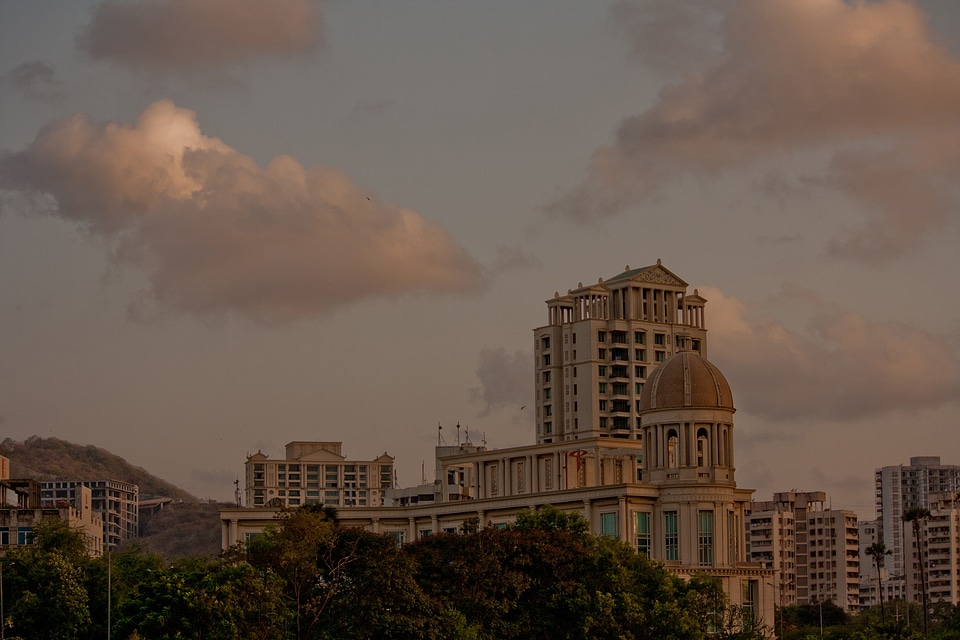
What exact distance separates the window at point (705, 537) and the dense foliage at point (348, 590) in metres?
23.8

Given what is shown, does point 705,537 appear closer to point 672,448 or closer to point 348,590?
point 672,448

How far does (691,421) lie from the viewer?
145 m

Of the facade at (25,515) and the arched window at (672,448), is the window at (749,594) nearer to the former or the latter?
the arched window at (672,448)

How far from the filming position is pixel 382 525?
17538cm

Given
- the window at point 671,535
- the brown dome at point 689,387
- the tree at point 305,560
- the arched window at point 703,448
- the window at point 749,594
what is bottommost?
the window at point 749,594

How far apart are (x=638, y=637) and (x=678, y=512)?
32420mm

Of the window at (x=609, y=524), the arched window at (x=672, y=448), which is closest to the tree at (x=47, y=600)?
the window at (x=609, y=524)

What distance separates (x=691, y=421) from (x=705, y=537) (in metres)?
9.23

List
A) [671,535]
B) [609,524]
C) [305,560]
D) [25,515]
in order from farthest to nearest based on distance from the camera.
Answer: [609,524] < [25,515] < [671,535] < [305,560]

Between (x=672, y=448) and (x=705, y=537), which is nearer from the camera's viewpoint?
(x=705, y=537)

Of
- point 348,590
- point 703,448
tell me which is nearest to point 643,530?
point 703,448

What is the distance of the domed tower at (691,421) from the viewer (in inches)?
5709

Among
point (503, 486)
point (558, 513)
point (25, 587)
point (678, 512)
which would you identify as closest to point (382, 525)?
point (503, 486)

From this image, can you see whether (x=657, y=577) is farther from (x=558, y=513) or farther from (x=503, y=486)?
(x=503, y=486)
